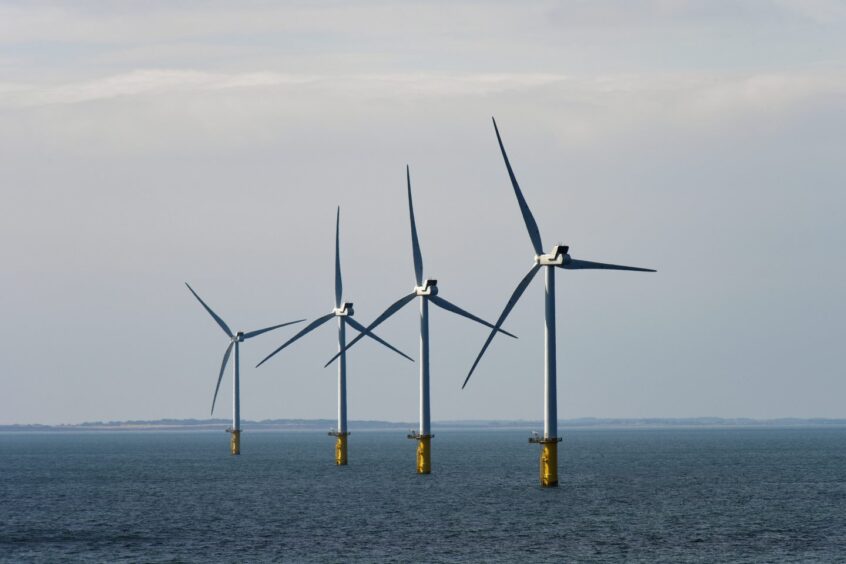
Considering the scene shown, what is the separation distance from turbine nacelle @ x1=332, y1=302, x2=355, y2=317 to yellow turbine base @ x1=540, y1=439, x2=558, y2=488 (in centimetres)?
5518

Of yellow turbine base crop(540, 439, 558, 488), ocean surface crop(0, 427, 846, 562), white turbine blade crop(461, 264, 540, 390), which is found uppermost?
white turbine blade crop(461, 264, 540, 390)

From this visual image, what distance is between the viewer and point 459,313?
134 m

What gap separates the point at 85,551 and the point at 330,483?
69.0 metres

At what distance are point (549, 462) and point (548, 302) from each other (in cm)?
1399

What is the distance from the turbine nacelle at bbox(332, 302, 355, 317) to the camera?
167 meters

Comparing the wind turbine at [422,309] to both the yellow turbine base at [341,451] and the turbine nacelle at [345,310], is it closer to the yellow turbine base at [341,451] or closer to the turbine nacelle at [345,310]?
the turbine nacelle at [345,310]

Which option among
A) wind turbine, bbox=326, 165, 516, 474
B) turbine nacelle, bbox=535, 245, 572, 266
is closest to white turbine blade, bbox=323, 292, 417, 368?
wind turbine, bbox=326, 165, 516, 474

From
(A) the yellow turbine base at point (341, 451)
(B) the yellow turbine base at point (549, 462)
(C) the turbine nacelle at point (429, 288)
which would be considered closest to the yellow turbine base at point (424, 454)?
(C) the turbine nacelle at point (429, 288)

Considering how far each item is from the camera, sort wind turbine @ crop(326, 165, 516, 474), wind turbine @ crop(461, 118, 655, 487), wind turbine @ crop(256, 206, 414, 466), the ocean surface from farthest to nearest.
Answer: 1. wind turbine @ crop(256, 206, 414, 466)
2. wind turbine @ crop(326, 165, 516, 474)
3. wind turbine @ crop(461, 118, 655, 487)
4. the ocean surface

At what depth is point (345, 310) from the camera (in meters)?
168

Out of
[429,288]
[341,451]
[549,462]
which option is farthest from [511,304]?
[341,451]

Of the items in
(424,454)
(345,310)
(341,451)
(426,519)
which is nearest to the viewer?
(426,519)

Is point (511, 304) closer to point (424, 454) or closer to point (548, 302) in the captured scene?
point (548, 302)

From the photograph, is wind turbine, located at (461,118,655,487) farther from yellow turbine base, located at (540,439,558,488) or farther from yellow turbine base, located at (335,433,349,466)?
yellow turbine base, located at (335,433,349,466)
